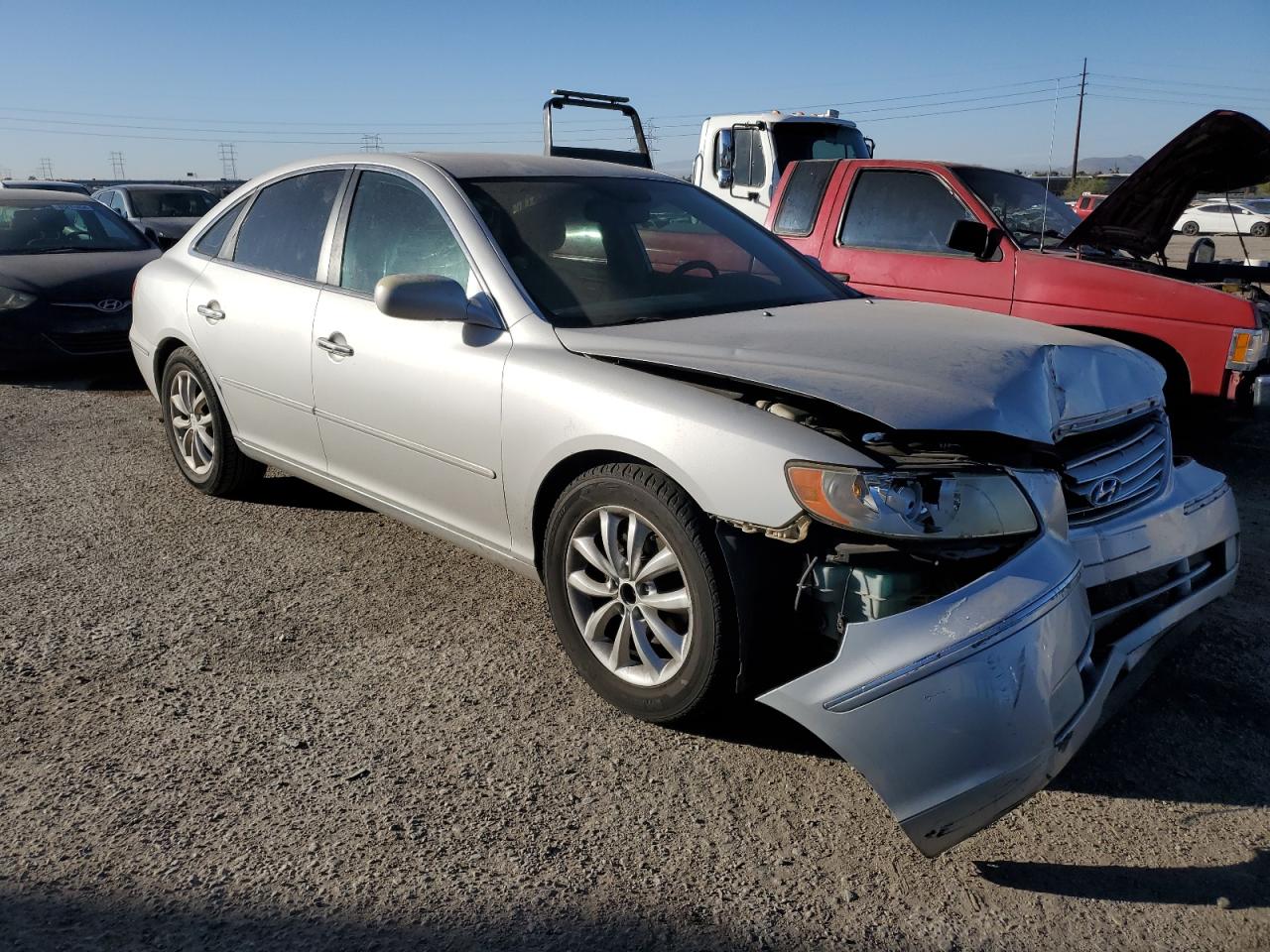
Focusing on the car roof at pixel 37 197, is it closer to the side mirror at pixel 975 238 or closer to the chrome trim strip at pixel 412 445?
the chrome trim strip at pixel 412 445

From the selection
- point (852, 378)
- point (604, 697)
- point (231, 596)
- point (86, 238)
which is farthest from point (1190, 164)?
point (86, 238)

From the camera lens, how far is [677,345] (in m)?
3.07

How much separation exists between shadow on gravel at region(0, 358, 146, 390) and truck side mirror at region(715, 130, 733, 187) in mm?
5947

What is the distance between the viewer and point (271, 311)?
4219 millimetres

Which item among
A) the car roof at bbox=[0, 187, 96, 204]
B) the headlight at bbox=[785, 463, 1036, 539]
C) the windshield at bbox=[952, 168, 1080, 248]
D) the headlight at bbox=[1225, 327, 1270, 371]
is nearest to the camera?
the headlight at bbox=[785, 463, 1036, 539]

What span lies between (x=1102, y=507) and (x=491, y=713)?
1832mm

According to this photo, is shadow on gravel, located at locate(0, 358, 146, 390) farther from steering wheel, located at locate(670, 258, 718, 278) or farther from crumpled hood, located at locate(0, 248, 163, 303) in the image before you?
steering wheel, located at locate(670, 258, 718, 278)

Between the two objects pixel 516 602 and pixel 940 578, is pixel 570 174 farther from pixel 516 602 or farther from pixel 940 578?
pixel 940 578

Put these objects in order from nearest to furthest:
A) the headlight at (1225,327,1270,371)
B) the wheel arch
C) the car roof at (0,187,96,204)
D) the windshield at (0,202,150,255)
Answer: the wheel arch → the headlight at (1225,327,1270,371) → the windshield at (0,202,150,255) → the car roof at (0,187,96,204)

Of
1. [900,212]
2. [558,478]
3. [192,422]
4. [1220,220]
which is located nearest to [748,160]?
[900,212]

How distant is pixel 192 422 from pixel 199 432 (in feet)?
0.20

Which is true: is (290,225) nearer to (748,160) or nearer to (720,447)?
(720,447)

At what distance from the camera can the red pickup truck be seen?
219 inches

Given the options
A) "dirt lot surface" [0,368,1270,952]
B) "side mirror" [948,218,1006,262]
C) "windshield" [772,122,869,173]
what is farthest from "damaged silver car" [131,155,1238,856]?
"windshield" [772,122,869,173]
